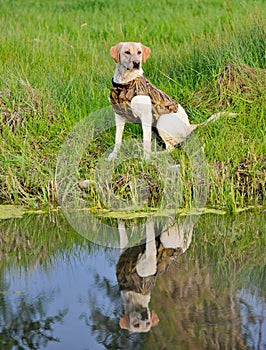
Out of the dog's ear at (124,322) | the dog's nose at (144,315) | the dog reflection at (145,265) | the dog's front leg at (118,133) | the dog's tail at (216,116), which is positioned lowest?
the dog's ear at (124,322)

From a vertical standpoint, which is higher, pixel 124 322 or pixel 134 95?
pixel 134 95

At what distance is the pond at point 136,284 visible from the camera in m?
3.64

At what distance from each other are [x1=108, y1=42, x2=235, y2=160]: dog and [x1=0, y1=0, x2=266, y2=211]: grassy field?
0.19 meters

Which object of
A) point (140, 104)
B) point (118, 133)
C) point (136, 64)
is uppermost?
point (136, 64)

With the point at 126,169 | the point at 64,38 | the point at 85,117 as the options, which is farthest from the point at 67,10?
the point at 126,169

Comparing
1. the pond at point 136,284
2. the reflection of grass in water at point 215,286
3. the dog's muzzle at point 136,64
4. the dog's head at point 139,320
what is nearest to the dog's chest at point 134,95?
the dog's muzzle at point 136,64

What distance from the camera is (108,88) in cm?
724

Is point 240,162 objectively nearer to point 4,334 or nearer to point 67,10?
point 4,334

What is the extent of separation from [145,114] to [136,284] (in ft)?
6.83

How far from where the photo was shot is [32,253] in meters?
4.91

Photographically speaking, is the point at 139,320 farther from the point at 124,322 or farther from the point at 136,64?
the point at 136,64

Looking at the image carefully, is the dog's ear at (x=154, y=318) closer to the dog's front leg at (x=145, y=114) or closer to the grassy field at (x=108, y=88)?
the grassy field at (x=108, y=88)

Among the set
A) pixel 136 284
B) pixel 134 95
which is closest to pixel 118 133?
pixel 134 95

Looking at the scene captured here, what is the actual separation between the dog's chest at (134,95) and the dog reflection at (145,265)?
1064 millimetres
